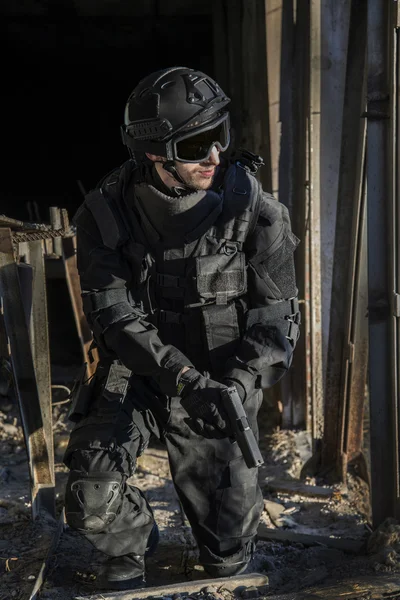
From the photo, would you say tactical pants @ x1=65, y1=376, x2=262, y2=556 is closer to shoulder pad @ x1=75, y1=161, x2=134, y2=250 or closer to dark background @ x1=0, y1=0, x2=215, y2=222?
shoulder pad @ x1=75, y1=161, x2=134, y2=250

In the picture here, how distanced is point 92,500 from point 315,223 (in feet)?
8.77

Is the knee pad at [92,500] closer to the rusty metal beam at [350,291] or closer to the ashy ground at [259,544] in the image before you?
the ashy ground at [259,544]

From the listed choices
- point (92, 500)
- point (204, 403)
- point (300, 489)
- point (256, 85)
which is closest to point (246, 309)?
point (204, 403)

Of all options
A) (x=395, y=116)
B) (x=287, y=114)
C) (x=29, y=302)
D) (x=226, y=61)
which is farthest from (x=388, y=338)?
(x=226, y=61)

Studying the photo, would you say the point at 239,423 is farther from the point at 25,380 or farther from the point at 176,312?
the point at 25,380

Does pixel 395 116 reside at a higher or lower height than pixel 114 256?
higher

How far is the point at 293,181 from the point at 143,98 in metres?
2.42

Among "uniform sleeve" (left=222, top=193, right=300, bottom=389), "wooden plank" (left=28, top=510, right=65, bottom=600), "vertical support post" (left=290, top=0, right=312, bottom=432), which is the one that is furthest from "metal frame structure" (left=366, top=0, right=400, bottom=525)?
"vertical support post" (left=290, top=0, right=312, bottom=432)

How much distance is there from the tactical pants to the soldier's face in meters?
0.81

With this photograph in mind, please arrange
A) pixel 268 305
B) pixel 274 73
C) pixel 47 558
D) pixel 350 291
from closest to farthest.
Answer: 1. pixel 268 305
2. pixel 47 558
3. pixel 350 291
4. pixel 274 73

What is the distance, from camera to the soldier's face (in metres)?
3.12

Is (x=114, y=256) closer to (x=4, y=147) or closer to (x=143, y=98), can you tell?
(x=143, y=98)

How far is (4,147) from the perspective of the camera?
980cm

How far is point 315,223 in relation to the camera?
202 inches
